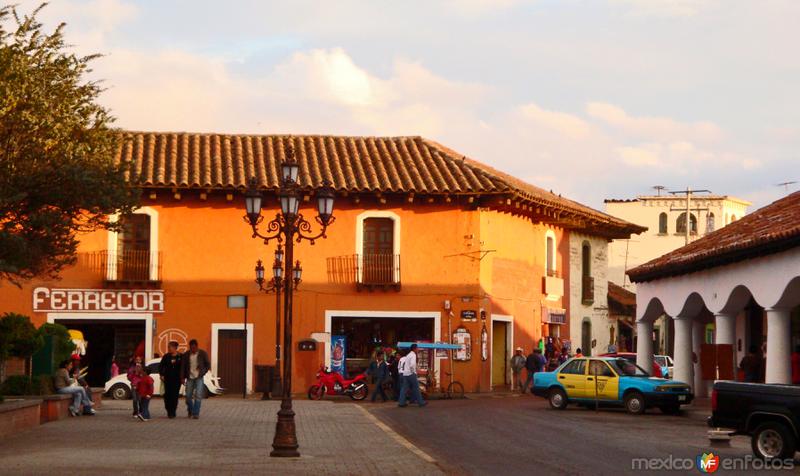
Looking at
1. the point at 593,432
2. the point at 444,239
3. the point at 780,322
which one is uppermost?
the point at 444,239

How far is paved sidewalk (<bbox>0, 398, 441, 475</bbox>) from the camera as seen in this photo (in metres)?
16.8

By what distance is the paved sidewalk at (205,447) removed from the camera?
55.1 feet

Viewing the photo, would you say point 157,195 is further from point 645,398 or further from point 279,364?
point 645,398

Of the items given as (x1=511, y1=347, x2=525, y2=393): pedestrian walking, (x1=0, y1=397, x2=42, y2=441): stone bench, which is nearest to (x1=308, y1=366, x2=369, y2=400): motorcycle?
(x1=511, y1=347, x2=525, y2=393): pedestrian walking

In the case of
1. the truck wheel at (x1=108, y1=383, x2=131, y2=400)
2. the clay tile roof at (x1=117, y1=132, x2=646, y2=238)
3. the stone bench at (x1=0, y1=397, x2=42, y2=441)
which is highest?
the clay tile roof at (x1=117, y1=132, x2=646, y2=238)

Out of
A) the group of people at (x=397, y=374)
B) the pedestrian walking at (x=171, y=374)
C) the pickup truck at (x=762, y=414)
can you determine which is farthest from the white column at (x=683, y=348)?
the pickup truck at (x=762, y=414)

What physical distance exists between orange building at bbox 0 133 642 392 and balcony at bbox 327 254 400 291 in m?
0.05

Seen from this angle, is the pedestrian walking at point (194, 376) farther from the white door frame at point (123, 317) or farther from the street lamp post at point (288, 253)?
the white door frame at point (123, 317)

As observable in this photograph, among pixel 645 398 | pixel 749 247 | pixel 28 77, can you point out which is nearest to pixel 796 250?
pixel 749 247

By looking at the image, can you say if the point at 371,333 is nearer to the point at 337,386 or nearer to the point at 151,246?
the point at 337,386

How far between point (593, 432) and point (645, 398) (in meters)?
6.56

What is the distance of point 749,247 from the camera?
1136 inches

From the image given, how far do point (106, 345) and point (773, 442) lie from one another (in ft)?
96.6

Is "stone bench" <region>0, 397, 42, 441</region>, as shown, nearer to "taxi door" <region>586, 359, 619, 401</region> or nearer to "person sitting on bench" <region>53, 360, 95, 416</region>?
"person sitting on bench" <region>53, 360, 95, 416</region>
